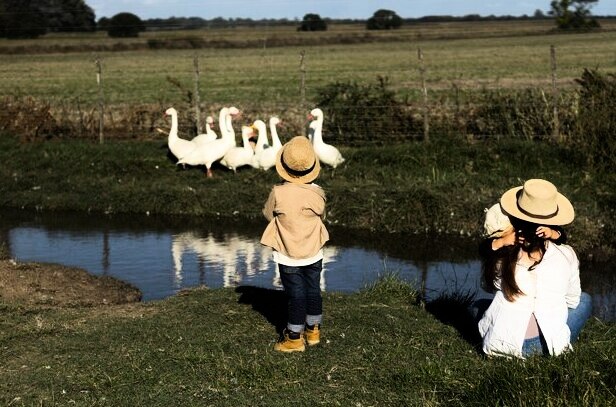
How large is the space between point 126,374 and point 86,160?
1301 centimetres

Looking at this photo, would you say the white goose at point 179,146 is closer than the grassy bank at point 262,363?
No

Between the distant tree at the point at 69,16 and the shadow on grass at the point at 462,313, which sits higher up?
the distant tree at the point at 69,16

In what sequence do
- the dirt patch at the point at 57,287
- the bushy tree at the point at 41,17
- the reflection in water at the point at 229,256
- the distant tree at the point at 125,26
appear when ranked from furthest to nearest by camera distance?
the distant tree at the point at 125,26 → the bushy tree at the point at 41,17 → the reflection in water at the point at 229,256 → the dirt patch at the point at 57,287

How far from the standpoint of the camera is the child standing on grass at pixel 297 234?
7.68 m

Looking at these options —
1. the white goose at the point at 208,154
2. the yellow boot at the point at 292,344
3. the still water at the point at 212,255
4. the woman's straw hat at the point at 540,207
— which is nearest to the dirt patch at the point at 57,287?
the still water at the point at 212,255

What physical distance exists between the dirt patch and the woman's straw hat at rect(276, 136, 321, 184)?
3444mm

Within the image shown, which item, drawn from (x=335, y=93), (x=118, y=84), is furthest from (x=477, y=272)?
(x=118, y=84)

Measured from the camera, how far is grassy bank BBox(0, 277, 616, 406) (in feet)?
21.1

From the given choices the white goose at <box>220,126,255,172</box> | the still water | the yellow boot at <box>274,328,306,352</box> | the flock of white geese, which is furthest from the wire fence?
the yellow boot at <box>274,328,306,352</box>

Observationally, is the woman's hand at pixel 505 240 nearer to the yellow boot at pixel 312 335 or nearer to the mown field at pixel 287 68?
the yellow boot at pixel 312 335

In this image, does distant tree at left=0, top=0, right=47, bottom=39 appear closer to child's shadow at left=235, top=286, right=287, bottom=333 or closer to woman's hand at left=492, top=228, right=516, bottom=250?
child's shadow at left=235, top=286, right=287, bottom=333

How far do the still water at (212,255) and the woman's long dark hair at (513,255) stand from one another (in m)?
3.89

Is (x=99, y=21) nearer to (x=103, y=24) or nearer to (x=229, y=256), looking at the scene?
(x=103, y=24)

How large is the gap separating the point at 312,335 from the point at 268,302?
5.14 feet
